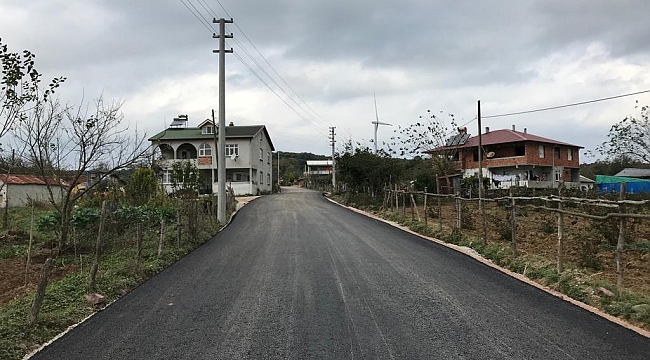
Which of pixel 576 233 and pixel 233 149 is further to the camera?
pixel 233 149

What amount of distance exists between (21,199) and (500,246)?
3007cm

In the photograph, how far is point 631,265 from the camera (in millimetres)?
10859

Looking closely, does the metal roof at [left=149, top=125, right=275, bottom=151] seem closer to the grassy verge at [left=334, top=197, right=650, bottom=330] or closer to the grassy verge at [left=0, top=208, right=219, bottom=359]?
the grassy verge at [left=0, top=208, right=219, bottom=359]

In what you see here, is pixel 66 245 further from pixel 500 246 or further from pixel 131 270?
pixel 500 246

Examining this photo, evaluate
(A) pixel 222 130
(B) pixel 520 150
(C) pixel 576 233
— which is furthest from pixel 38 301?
(B) pixel 520 150

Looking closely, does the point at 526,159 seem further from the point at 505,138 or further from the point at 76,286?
the point at 76,286

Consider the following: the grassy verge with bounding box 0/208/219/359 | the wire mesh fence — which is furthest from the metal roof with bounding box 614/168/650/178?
the grassy verge with bounding box 0/208/219/359

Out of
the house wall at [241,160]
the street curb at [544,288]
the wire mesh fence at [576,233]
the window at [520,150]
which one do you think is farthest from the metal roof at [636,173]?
the street curb at [544,288]

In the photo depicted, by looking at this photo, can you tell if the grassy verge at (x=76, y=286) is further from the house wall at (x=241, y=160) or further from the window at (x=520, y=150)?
the window at (x=520, y=150)

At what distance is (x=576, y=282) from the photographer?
25.9 ft

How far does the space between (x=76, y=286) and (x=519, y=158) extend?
4308cm

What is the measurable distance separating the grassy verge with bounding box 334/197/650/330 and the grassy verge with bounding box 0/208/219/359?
6668mm

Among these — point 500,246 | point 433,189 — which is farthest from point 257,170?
point 500,246

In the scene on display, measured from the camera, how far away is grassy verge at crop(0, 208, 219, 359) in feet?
18.7
